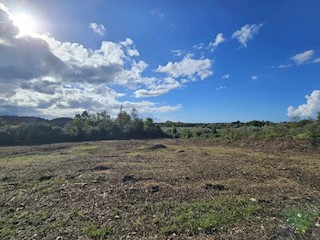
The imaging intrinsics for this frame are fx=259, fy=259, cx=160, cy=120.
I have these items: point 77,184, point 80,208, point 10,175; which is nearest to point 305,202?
point 80,208

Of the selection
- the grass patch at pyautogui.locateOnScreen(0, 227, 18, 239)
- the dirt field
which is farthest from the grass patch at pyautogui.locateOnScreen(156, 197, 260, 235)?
the grass patch at pyautogui.locateOnScreen(0, 227, 18, 239)

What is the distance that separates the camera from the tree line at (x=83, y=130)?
1240 inches

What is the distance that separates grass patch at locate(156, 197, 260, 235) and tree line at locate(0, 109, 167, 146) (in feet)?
97.3

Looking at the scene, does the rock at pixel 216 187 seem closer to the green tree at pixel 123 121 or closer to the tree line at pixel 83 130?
the tree line at pixel 83 130

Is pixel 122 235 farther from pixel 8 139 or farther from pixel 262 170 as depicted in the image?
pixel 8 139

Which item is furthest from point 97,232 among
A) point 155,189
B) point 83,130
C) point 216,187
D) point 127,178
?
point 83,130

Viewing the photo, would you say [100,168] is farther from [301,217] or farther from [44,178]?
[301,217]

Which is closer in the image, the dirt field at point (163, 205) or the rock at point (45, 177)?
the dirt field at point (163, 205)

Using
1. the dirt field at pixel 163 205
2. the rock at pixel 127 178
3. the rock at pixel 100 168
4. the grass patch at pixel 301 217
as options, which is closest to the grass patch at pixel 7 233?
the dirt field at pixel 163 205

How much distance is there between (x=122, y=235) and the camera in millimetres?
4230

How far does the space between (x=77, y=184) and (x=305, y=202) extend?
5978 millimetres

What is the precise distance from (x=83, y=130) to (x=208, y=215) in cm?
3486

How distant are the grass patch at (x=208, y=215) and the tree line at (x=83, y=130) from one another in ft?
97.3

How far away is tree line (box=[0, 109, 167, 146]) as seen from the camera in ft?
103
